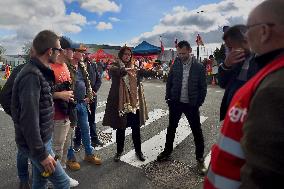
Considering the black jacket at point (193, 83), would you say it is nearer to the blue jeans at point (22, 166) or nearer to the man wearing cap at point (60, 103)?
the man wearing cap at point (60, 103)

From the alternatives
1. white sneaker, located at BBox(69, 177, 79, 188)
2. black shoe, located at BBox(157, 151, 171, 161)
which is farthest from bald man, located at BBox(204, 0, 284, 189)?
black shoe, located at BBox(157, 151, 171, 161)

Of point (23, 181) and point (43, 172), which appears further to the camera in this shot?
point (23, 181)

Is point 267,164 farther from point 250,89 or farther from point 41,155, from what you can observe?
point 41,155

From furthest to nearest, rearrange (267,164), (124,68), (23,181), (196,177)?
(124,68)
(196,177)
(23,181)
(267,164)

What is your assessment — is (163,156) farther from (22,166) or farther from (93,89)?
(22,166)

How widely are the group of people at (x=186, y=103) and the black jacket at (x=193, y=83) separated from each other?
0.05 ft

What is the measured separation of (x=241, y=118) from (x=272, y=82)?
226 millimetres

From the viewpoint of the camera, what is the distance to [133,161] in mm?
5566

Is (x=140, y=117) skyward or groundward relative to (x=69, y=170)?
skyward

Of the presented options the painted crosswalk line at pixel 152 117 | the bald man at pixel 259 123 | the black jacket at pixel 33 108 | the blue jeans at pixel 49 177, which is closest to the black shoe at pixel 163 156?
the painted crosswalk line at pixel 152 117

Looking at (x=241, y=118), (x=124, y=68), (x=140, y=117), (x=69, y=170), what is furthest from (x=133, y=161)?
(x=241, y=118)

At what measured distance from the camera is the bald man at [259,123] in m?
1.22

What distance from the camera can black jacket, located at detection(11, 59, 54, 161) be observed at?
8.68ft

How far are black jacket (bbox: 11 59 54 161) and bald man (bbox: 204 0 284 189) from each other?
1.62m
